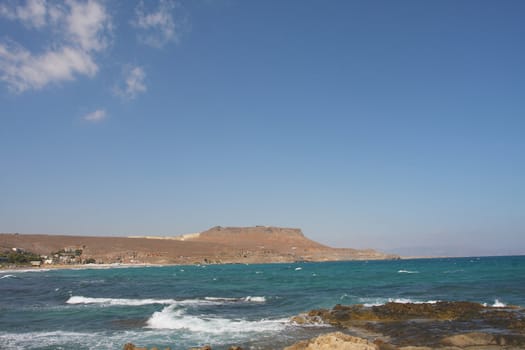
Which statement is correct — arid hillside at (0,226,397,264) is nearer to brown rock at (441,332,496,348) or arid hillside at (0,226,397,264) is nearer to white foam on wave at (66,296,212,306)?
white foam on wave at (66,296,212,306)

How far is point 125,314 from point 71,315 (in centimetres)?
330

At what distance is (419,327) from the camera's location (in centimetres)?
1891

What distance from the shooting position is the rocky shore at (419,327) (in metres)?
13.3

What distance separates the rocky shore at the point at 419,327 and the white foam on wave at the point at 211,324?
1.61 meters

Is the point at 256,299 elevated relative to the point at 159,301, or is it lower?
elevated

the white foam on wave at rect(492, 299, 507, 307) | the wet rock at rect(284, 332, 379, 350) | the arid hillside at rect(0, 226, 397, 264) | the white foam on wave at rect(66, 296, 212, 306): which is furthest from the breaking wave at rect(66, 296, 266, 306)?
the arid hillside at rect(0, 226, 397, 264)

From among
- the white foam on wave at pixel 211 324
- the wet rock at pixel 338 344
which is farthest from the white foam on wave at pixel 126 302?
the wet rock at pixel 338 344

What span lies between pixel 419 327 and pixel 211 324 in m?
10.3

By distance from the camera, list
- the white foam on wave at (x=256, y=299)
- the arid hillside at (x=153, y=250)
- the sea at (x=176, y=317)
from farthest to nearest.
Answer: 1. the arid hillside at (x=153, y=250)
2. the white foam on wave at (x=256, y=299)
3. the sea at (x=176, y=317)

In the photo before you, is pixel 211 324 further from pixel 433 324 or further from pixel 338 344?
pixel 338 344

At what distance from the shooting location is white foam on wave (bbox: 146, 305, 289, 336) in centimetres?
1983

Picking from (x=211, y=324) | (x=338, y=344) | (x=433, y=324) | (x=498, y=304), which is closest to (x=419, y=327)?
(x=433, y=324)

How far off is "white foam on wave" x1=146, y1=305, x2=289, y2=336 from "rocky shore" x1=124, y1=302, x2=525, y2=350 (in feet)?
5.29

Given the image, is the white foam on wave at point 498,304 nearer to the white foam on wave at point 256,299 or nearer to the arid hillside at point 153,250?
the white foam on wave at point 256,299
